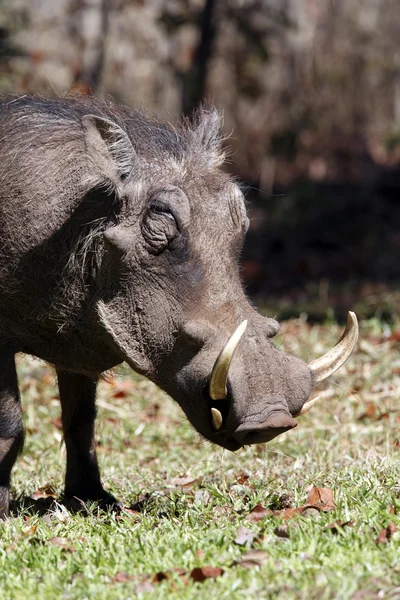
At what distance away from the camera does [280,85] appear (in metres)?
14.6

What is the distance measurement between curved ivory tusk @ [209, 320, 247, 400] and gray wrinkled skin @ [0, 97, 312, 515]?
95 mm

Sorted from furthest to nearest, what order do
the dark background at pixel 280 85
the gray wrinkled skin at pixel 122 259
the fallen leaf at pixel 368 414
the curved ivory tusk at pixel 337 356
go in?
the dark background at pixel 280 85, the fallen leaf at pixel 368 414, the curved ivory tusk at pixel 337 356, the gray wrinkled skin at pixel 122 259

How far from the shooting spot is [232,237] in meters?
4.14

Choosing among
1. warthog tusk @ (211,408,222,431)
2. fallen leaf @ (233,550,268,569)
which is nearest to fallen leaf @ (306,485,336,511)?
warthog tusk @ (211,408,222,431)

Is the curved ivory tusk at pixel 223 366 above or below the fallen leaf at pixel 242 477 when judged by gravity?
above

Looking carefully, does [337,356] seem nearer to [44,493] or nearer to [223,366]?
[223,366]

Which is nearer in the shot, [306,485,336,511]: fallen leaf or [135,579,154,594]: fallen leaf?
[135,579,154,594]: fallen leaf

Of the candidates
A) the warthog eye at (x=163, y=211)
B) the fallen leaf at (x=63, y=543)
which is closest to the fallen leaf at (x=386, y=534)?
the fallen leaf at (x=63, y=543)

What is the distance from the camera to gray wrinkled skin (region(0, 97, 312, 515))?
12.7ft

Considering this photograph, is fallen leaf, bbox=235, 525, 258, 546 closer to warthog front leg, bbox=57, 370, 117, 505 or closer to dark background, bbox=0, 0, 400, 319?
warthog front leg, bbox=57, 370, 117, 505

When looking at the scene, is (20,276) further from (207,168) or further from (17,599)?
(17,599)

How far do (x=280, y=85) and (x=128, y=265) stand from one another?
1101cm

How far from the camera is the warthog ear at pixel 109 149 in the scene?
163 inches

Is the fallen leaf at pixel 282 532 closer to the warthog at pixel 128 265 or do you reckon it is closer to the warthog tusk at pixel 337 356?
the warthog at pixel 128 265
